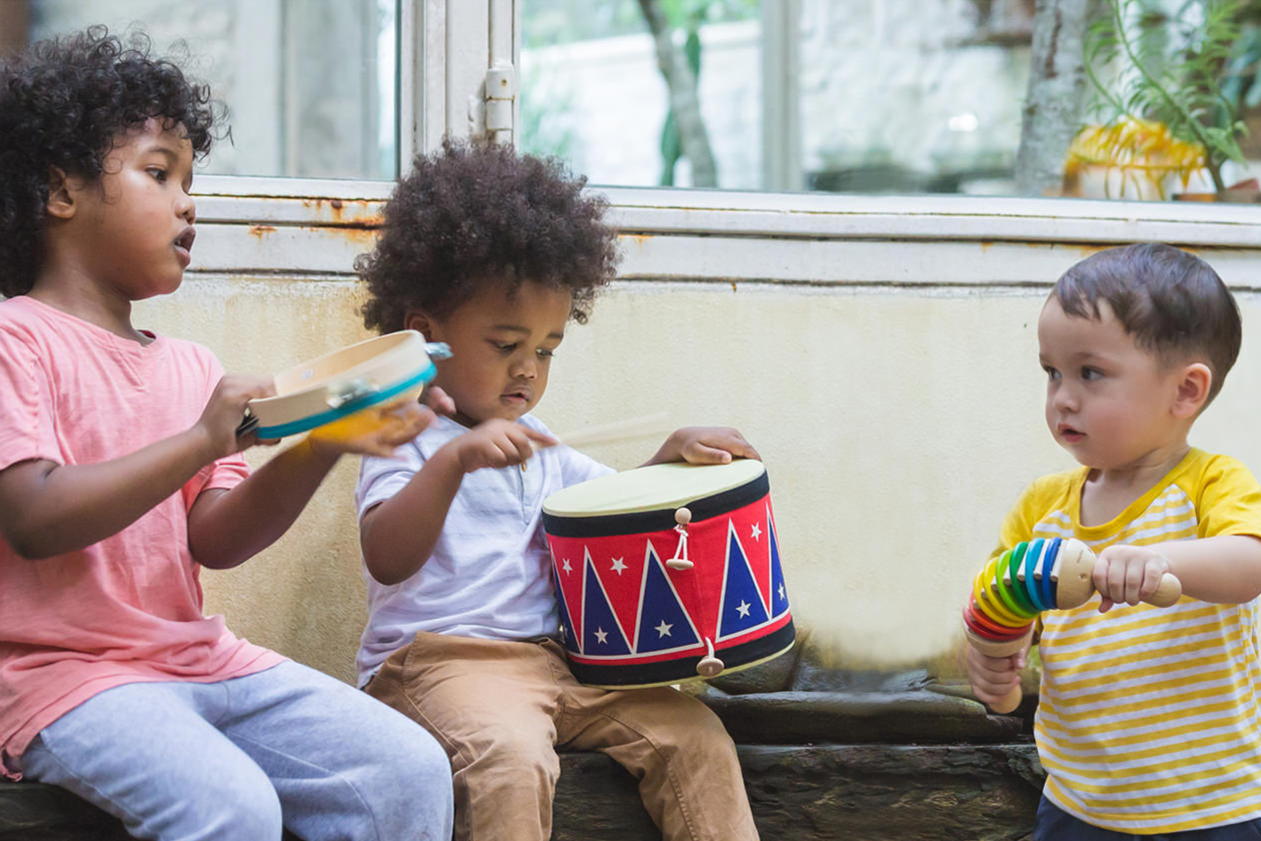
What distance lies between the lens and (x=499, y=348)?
2.29m

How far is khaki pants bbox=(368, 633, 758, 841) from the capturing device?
77.0 inches

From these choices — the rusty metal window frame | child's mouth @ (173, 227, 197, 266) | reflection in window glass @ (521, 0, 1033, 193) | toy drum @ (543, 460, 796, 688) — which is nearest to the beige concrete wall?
the rusty metal window frame

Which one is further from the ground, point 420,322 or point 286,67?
point 286,67

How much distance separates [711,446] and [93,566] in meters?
1.00

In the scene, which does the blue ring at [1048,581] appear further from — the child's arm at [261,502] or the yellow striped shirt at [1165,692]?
the child's arm at [261,502]

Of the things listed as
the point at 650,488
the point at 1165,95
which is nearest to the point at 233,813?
the point at 650,488

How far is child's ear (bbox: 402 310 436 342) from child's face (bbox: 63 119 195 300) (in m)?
0.41

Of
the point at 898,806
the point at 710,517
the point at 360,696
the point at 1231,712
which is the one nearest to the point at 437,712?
the point at 360,696

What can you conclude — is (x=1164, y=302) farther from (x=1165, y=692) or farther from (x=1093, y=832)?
(x=1093, y=832)

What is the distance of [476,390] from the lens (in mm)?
2291

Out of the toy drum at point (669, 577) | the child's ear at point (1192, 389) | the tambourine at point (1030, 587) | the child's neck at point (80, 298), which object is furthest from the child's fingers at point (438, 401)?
the child's ear at point (1192, 389)

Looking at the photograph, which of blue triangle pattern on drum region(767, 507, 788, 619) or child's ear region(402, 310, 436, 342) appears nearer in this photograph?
blue triangle pattern on drum region(767, 507, 788, 619)

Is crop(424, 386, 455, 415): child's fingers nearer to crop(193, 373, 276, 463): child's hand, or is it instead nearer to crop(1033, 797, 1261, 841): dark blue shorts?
crop(193, 373, 276, 463): child's hand

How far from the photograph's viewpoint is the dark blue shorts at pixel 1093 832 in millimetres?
1926
